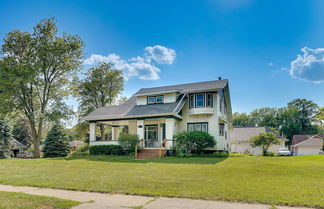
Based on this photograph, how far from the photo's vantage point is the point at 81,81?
118 feet

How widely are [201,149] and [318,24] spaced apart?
12374mm

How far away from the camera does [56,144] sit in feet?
82.8

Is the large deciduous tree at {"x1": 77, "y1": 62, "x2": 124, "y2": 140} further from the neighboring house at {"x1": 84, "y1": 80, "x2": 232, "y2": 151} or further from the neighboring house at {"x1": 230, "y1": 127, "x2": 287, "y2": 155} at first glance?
the neighboring house at {"x1": 230, "y1": 127, "x2": 287, "y2": 155}

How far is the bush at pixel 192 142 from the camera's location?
1844cm

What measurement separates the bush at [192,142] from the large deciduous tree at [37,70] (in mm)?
16239

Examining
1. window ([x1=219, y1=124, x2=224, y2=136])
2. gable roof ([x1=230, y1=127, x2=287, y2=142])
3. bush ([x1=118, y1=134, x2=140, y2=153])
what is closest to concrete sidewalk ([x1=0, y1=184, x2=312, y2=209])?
bush ([x1=118, y1=134, x2=140, y2=153])

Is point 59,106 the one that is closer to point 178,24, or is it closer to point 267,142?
point 178,24

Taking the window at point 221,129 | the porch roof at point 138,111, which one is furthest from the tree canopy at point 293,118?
the porch roof at point 138,111

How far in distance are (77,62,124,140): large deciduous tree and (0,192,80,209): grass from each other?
103 ft

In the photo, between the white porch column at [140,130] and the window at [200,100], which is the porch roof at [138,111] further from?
the window at [200,100]

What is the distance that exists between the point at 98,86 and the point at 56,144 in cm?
1321

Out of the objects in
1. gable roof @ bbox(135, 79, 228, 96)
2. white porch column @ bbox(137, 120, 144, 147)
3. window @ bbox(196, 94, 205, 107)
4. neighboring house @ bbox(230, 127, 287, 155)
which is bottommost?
neighboring house @ bbox(230, 127, 287, 155)

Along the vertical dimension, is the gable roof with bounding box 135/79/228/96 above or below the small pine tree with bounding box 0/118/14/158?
above

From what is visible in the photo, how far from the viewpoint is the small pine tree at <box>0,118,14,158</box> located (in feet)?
84.9
